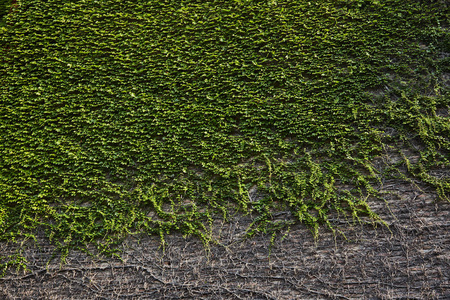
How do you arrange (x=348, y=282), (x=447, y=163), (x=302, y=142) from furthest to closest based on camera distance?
(x=302, y=142)
(x=447, y=163)
(x=348, y=282)

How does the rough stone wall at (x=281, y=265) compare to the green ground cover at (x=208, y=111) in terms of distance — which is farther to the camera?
the green ground cover at (x=208, y=111)

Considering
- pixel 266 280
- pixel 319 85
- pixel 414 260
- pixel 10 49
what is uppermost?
pixel 319 85

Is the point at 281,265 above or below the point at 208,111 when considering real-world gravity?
below

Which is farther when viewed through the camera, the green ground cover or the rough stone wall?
the green ground cover

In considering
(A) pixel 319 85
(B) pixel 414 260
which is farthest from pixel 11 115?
(B) pixel 414 260

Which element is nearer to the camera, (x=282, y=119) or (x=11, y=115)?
(x=282, y=119)

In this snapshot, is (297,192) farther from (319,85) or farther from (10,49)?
(10,49)

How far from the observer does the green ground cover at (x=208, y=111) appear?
285 centimetres

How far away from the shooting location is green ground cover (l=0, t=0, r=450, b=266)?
2850 mm

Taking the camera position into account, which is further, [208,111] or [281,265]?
[208,111]

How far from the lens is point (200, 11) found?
3.46 m

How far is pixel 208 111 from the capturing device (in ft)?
10.2

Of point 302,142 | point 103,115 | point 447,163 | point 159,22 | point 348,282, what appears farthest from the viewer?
point 159,22

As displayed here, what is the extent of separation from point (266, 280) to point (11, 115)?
358 cm
